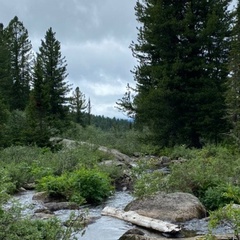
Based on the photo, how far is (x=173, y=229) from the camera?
7914 millimetres

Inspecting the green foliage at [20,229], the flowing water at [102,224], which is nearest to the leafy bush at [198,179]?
the flowing water at [102,224]

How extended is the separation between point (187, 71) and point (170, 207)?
16.8 metres

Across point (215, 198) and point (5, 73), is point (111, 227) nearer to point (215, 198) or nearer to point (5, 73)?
point (215, 198)

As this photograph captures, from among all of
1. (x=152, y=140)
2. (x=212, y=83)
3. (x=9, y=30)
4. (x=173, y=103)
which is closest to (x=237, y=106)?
(x=212, y=83)

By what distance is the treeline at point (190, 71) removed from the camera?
2417cm

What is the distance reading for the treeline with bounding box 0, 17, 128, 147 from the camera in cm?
2508

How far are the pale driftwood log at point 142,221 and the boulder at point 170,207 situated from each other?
1.10 feet

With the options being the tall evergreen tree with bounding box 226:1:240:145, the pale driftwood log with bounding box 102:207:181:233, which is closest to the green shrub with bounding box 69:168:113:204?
the pale driftwood log with bounding box 102:207:181:233

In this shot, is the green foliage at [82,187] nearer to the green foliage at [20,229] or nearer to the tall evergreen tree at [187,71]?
the green foliage at [20,229]

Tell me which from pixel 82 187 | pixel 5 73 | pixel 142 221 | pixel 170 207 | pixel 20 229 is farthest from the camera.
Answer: pixel 5 73

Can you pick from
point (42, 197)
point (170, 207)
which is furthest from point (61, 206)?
point (170, 207)

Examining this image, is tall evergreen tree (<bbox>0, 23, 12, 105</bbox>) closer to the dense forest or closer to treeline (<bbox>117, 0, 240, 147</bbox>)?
the dense forest

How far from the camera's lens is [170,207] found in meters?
9.47

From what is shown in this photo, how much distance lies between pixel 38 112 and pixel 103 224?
55.9 ft
